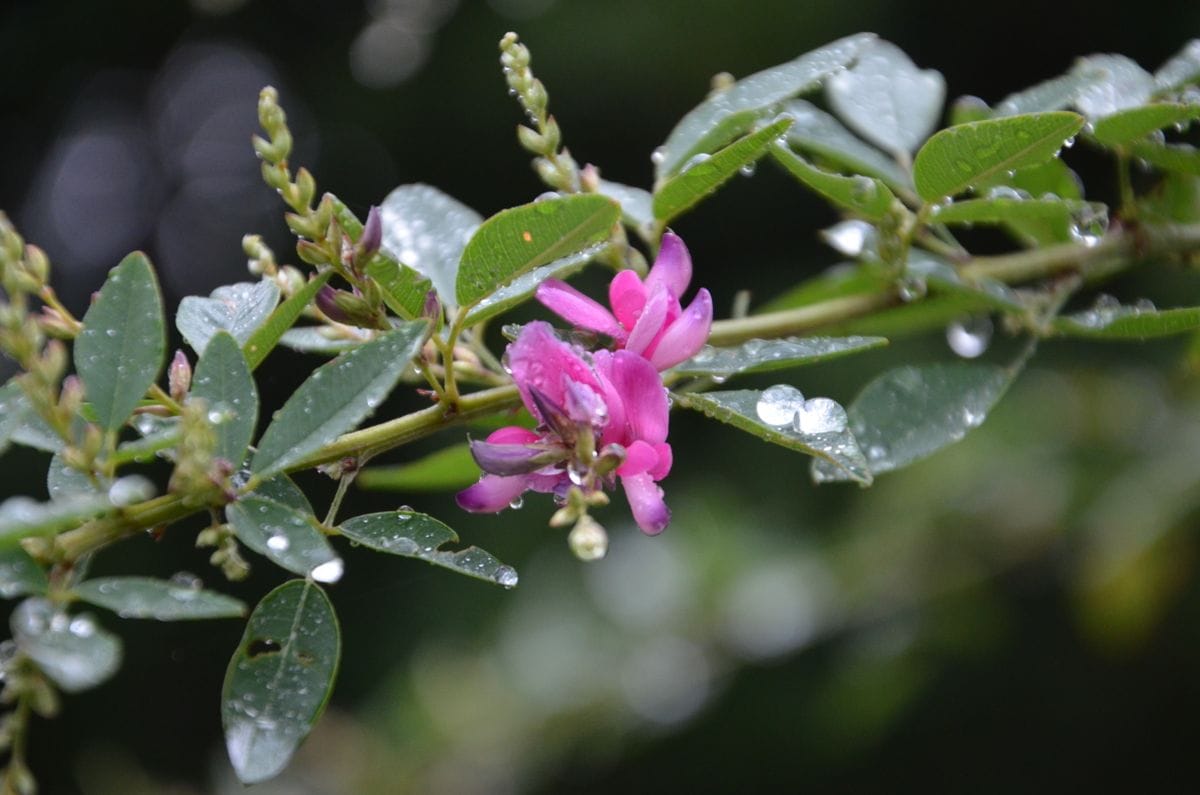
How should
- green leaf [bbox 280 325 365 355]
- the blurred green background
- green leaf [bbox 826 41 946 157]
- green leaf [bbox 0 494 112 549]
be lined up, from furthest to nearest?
the blurred green background < green leaf [bbox 826 41 946 157] < green leaf [bbox 280 325 365 355] < green leaf [bbox 0 494 112 549]

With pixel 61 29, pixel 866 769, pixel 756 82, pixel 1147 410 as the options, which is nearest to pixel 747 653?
pixel 1147 410

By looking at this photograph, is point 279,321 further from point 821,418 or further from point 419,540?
point 821,418

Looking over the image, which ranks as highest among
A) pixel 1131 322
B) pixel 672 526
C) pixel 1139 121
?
pixel 1139 121

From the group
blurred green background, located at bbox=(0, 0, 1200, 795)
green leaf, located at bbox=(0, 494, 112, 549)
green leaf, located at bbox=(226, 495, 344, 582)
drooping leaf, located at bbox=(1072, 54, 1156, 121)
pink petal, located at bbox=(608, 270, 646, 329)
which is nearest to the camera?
green leaf, located at bbox=(0, 494, 112, 549)

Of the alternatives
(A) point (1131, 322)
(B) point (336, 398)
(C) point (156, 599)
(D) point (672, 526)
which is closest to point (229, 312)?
(B) point (336, 398)

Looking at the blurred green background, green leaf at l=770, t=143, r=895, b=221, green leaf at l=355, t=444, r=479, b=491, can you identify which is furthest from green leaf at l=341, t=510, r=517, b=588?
the blurred green background

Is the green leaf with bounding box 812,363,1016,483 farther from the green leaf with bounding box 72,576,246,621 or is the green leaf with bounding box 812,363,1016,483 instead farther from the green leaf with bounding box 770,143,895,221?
the green leaf with bounding box 72,576,246,621

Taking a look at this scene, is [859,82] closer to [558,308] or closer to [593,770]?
[558,308]

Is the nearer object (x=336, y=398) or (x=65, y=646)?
(x=65, y=646)
